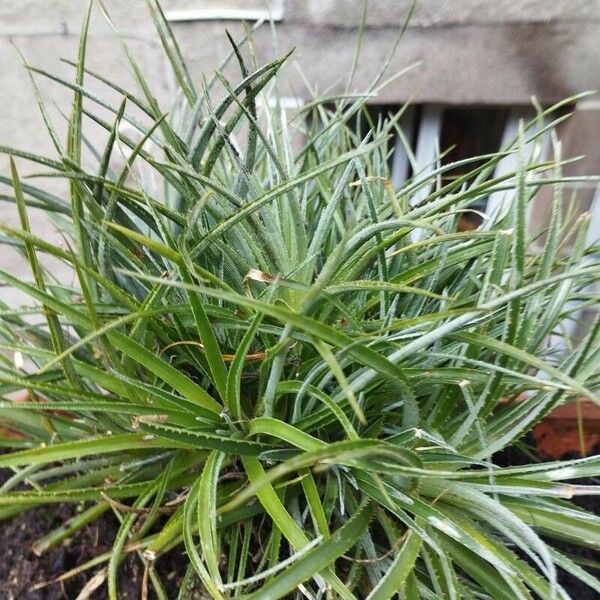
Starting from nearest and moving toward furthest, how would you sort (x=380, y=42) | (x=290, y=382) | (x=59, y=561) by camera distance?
1. (x=290, y=382)
2. (x=59, y=561)
3. (x=380, y=42)

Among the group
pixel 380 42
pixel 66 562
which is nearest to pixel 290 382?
pixel 66 562

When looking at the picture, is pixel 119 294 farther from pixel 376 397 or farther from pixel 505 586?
pixel 505 586

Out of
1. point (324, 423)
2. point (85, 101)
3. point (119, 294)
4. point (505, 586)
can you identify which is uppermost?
point (85, 101)

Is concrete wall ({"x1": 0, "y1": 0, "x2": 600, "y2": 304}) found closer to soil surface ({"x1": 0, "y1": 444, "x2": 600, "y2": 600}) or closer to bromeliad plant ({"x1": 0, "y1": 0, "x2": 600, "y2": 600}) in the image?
bromeliad plant ({"x1": 0, "y1": 0, "x2": 600, "y2": 600})

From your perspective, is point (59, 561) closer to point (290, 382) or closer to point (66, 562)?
point (66, 562)

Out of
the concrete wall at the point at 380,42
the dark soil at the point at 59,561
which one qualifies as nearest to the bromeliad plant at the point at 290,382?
the dark soil at the point at 59,561

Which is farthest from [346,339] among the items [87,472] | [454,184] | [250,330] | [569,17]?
[569,17]

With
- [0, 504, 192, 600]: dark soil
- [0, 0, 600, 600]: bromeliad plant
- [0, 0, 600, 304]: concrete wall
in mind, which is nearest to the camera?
[0, 0, 600, 600]: bromeliad plant

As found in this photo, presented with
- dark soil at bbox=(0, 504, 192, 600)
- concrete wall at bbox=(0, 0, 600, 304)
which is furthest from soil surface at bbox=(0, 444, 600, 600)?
concrete wall at bbox=(0, 0, 600, 304)
